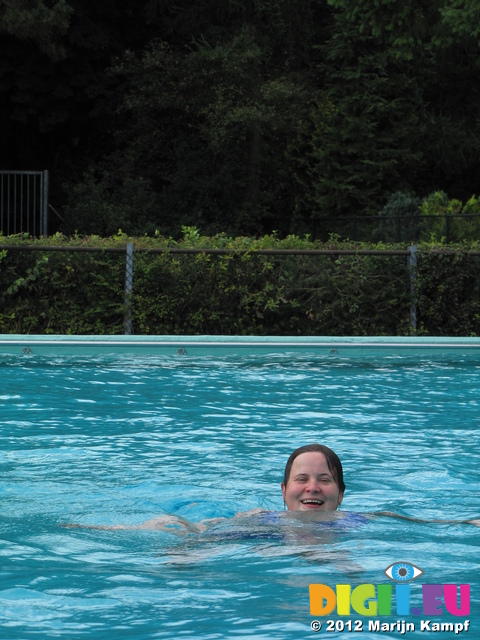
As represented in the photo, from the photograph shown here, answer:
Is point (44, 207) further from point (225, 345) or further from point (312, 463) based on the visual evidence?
point (312, 463)

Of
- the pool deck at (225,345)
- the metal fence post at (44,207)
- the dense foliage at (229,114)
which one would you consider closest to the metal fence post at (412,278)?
the pool deck at (225,345)

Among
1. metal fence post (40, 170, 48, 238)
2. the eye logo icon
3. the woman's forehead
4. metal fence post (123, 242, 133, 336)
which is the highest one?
metal fence post (40, 170, 48, 238)

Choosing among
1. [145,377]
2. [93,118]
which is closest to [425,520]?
[145,377]

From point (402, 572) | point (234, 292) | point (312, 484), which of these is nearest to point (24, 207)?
point (234, 292)

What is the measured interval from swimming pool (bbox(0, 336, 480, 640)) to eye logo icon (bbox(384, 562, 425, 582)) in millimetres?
51

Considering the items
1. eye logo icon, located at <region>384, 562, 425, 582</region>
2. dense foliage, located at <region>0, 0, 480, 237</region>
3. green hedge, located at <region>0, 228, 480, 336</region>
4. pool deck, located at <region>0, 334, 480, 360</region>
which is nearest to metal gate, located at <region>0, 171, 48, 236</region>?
dense foliage, located at <region>0, 0, 480, 237</region>

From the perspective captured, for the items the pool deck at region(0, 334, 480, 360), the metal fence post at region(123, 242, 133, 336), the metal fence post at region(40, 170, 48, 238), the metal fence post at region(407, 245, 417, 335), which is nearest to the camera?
the pool deck at region(0, 334, 480, 360)

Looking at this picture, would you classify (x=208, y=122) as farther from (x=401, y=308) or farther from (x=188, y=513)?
(x=188, y=513)

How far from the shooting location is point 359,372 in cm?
1214

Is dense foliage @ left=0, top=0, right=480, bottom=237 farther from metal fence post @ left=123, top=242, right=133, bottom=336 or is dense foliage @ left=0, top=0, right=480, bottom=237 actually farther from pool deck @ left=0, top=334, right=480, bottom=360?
pool deck @ left=0, top=334, right=480, bottom=360

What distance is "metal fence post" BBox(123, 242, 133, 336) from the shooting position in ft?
48.9

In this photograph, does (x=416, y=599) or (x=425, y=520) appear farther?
(x=425, y=520)

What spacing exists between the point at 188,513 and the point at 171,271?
915 centimetres

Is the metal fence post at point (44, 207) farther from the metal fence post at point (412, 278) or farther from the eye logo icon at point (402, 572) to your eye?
the eye logo icon at point (402, 572)
